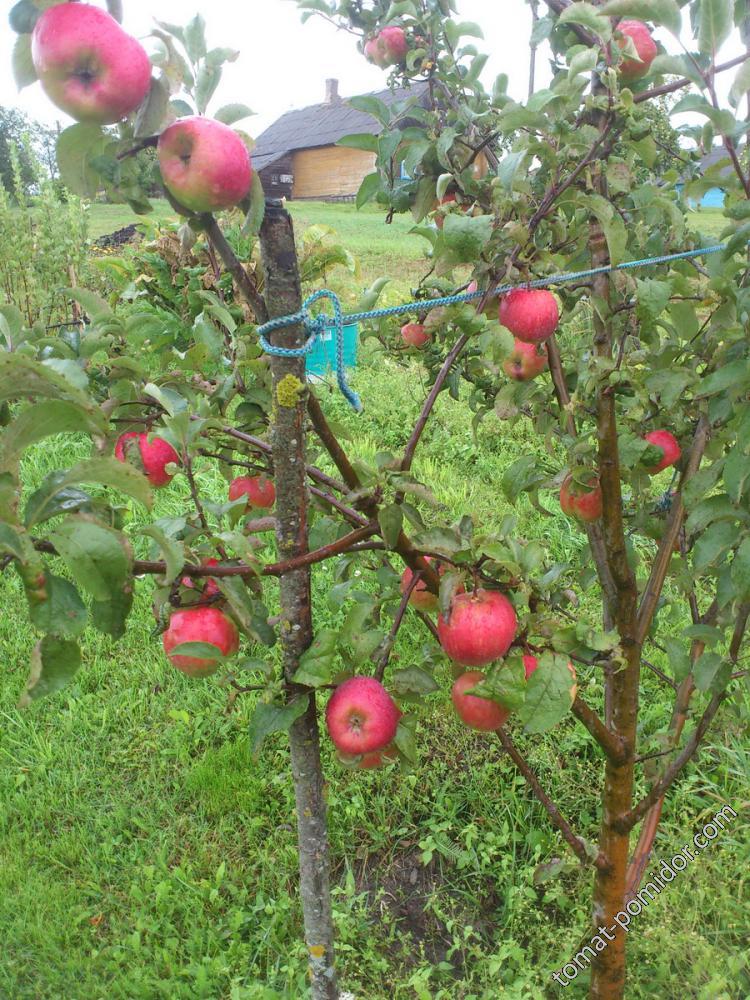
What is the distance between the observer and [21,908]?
1.80 metres

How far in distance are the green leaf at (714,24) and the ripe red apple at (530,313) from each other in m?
0.35

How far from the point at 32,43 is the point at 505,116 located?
21.4 inches

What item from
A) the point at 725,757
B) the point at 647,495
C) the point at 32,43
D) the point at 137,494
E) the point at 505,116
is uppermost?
the point at 32,43

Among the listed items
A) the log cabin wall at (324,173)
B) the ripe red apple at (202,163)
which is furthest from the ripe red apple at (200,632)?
the log cabin wall at (324,173)

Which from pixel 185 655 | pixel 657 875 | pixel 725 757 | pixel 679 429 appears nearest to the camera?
pixel 185 655

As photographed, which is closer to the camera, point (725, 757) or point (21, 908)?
point (21, 908)

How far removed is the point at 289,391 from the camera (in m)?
0.85

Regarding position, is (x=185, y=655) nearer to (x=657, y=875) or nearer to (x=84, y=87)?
(x=84, y=87)

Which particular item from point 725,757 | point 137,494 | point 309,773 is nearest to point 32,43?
point 137,494

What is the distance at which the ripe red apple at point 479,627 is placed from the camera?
88 cm

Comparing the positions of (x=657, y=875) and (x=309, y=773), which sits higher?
(x=309, y=773)

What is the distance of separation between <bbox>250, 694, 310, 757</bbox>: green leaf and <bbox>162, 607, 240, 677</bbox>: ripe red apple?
3.1 inches

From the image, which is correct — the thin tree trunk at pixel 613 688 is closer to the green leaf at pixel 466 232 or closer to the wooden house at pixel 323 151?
the green leaf at pixel 466 232

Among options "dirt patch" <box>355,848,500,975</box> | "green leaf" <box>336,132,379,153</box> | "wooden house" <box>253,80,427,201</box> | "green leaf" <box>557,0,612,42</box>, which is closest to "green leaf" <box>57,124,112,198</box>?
"green leaf" <box>557,0,612,42</box>
